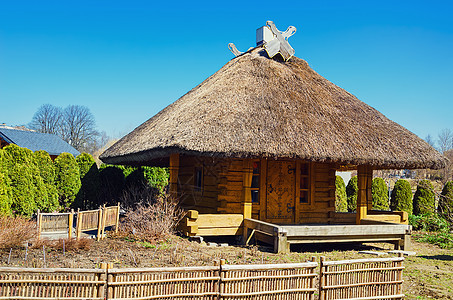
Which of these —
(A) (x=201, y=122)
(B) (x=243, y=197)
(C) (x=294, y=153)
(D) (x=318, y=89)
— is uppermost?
(D) (x=318, y=89)

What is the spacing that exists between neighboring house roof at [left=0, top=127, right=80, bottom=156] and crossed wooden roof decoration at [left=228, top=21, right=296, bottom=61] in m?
27.4

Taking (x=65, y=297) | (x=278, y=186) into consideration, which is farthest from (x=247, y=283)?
(x=278, y=186)

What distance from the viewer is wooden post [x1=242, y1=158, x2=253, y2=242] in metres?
11.5

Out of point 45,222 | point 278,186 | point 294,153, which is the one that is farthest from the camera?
point 278,186

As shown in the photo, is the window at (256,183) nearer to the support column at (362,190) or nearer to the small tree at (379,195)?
the support column at (362,190)

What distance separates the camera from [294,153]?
1087 centimetres

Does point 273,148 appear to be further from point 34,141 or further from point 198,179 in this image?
point 34,141

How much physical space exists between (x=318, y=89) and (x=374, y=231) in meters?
5.42

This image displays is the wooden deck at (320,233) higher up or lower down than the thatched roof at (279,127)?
lower down

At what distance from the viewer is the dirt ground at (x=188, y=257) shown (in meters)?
7.83

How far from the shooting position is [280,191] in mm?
13445

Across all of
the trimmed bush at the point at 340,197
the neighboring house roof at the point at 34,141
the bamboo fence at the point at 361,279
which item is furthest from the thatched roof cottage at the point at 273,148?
the neighboring house roof at the point at 34,141

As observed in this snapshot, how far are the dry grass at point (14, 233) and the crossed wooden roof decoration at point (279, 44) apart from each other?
32.7 feet

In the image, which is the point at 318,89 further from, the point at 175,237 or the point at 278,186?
the point at 175,237
